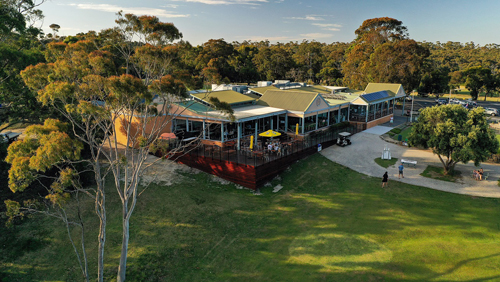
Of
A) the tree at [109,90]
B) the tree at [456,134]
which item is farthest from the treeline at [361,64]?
the tree at [456,134]

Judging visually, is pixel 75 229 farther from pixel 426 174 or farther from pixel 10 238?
pixel 426 174

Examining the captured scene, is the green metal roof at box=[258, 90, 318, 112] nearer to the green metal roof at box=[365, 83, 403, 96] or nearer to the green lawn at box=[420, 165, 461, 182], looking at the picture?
the green lawn at box=[420, 165, 461, 182]

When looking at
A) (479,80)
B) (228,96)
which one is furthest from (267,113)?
(479,80)

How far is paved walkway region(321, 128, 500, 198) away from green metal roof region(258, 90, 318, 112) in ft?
15.7

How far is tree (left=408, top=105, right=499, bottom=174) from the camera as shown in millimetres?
20047

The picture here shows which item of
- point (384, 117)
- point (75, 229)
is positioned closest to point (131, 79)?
point (75, 229)

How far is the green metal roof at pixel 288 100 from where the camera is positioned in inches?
1138

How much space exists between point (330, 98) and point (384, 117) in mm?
7939

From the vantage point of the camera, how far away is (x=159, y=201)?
19.3m

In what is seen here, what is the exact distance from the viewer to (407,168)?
23.6 m

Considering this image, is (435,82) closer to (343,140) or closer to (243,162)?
(343,140)

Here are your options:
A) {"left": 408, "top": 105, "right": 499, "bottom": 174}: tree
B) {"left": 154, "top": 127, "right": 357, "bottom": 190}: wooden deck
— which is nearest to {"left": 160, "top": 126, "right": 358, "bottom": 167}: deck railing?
Answer: {"left": 154, "top": 127, "right": 357, "bottom": 190}: wooden deck

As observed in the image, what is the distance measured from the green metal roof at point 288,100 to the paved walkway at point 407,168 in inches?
188

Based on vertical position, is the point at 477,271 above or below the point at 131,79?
below
